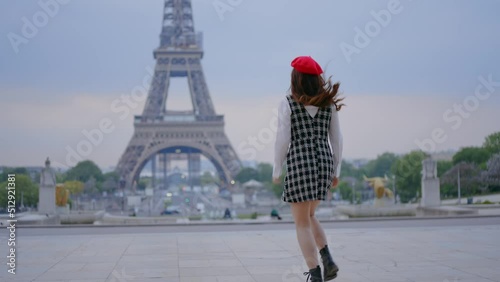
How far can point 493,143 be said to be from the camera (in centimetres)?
4188

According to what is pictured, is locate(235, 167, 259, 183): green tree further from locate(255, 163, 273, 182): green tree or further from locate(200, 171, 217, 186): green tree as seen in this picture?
locate(200, 171, 217, 186): green tree

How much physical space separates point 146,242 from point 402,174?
139 feet

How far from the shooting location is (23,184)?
42.7 meters

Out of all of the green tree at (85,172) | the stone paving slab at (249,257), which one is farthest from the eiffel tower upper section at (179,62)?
the stone paving slab at (249,257)

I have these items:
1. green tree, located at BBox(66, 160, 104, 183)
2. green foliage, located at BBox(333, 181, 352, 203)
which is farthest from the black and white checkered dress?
green tree, located at BBox(66, 160, 104, 183)

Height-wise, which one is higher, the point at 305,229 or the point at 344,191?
the point at 305,229

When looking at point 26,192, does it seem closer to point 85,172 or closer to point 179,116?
point 179,116

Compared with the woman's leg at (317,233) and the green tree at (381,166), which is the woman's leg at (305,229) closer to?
the woman's leg at (317,233)

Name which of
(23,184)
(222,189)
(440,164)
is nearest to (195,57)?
(222,189)

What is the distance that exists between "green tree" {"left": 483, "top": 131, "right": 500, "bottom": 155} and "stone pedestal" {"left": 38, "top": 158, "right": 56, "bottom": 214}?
81.6ft

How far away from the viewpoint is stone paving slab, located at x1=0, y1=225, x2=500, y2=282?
640 centimetres

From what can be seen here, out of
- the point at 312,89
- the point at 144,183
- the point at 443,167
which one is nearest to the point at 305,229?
the point at 312,89

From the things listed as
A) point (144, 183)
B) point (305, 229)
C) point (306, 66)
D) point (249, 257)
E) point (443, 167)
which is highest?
point (306, 66)

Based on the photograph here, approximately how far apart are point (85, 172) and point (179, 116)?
50.4 feet
